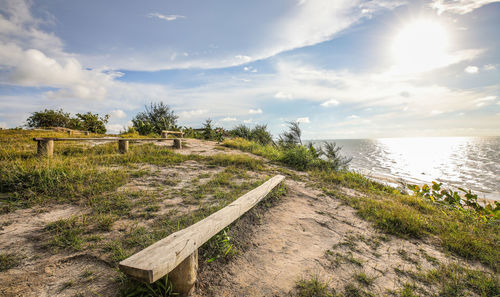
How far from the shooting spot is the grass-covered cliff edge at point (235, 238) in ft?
6.05

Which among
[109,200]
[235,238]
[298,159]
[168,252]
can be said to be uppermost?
[298,159]

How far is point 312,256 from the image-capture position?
2354mm

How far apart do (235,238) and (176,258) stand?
1.17m

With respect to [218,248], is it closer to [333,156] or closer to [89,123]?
[333,156]

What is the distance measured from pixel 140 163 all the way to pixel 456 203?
8291 millimetres

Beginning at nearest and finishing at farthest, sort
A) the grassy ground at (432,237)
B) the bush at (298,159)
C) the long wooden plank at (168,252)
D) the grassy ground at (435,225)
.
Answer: the long wooden plank at (168,252) < the grassy ground at (432,237) < the grassy ground at (435,225) < the bush at (298,159)

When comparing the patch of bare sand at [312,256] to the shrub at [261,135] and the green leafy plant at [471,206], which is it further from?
the shrub at [261,135]

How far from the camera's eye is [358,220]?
3.52m

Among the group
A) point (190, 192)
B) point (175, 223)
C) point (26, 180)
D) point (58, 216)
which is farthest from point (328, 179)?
point (26, 180)

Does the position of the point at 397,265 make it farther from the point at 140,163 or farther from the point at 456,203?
the point at 140,163

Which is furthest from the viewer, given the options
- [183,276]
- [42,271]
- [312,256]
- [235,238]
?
[235,238]

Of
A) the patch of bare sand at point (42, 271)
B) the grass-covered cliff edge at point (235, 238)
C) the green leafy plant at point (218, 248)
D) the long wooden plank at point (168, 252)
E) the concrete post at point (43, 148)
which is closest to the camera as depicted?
the long wooden plank at point (168, 252)

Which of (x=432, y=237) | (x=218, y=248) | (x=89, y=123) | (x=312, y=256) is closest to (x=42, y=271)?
(x=218, y=248)

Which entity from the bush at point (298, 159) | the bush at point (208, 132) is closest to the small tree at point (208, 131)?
the bush at point (208, 132)
